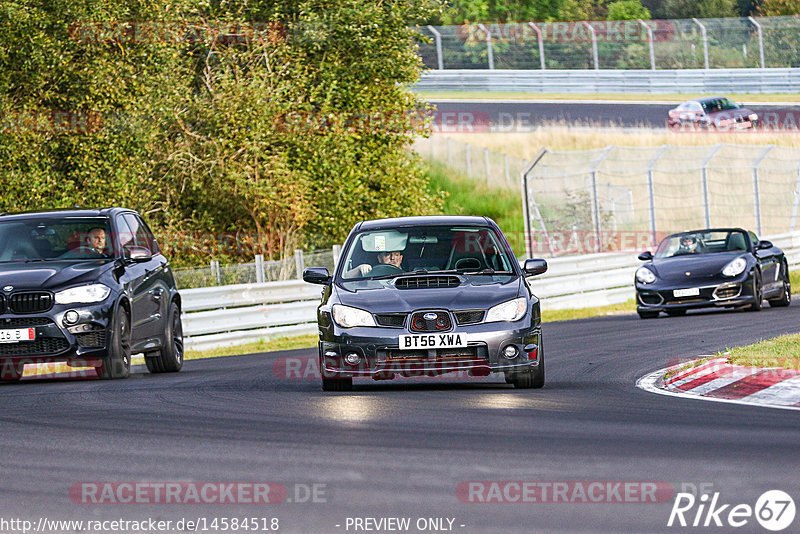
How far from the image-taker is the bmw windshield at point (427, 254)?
11.7 m

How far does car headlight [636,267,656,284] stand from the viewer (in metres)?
21.4

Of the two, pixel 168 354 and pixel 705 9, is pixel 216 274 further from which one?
pixel 705 9

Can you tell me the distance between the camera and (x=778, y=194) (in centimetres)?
3906

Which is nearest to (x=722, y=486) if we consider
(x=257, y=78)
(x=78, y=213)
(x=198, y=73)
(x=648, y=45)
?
(x=78, y=213)

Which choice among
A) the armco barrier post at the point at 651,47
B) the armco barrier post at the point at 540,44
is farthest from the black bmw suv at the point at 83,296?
the armco barrier post at the point at 540,44

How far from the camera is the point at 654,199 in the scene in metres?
34.9

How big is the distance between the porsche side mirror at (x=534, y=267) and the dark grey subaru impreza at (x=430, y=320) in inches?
0.5

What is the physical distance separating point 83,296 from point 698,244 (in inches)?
476

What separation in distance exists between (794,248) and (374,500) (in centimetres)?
2650

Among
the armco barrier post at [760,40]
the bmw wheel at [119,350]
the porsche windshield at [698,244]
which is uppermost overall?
the armco barrier post at [760,40]

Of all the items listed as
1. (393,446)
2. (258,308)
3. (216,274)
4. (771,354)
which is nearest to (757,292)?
(258,308)

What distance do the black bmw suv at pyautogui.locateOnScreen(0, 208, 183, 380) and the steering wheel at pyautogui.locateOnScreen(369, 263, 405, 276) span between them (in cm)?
293

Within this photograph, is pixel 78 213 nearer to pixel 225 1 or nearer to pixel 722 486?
pixel 722 486

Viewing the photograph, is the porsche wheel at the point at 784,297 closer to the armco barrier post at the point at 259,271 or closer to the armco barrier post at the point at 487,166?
the armco barrier post at the point at 259,271
